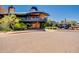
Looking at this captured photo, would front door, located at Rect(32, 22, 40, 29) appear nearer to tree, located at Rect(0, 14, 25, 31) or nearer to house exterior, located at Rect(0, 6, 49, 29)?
house exterior, located at Rect(0, 6, 49, 29)

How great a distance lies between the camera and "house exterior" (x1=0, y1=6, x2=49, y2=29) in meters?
2.92

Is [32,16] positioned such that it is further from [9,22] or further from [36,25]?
[9,22]

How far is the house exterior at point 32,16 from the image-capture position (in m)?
2.92

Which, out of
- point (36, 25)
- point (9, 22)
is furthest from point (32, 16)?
point (9, 22)

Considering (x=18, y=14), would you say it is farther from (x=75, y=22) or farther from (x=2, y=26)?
(x=75, y=22)

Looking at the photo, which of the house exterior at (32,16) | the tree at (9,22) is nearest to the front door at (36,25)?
the house exterior at (32,16)

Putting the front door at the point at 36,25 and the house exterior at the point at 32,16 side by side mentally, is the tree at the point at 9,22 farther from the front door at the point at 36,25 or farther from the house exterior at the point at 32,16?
the front door at the point at 36,25

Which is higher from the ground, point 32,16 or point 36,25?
point 32,16

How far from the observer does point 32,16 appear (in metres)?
3.00

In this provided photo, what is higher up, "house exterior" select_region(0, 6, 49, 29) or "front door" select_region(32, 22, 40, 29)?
"house exterior" select_region(0, 6, 49, 29)

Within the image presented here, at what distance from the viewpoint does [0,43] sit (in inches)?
113

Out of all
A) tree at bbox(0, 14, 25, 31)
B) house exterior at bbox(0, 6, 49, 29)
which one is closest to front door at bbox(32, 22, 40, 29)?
house exterior at bbox(0, 6, 49, 29)
